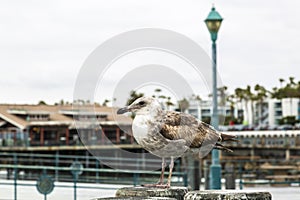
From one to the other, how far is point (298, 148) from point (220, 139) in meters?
79.6

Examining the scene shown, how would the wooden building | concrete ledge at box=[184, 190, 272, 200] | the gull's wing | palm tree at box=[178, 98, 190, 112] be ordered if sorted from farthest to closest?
the wooden building → palm tree at box=[178, 98, 190, 112] → the gull's wing → concrete ledge at box=[184, 190, 272, 200]

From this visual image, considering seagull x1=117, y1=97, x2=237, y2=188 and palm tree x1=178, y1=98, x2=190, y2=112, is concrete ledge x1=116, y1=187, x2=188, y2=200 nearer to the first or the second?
seagull x1=117, y1=97, x2=237, y2=188

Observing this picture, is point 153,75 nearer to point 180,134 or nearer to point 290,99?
point 180,134

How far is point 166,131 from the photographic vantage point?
7.66 metres

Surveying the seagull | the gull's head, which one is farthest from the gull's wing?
the gull's head

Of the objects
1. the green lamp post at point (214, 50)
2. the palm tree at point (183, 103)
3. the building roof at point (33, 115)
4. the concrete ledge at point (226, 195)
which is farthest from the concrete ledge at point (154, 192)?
the building roof at point (33, 115)

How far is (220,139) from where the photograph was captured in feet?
27.4

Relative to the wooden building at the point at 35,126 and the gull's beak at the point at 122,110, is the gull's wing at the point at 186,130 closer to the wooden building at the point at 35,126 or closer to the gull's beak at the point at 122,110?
the gull's beak at the point at 122,110

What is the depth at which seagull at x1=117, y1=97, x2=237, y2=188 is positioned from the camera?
7.50m

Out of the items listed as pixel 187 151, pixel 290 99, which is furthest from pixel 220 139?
pixel 290 99

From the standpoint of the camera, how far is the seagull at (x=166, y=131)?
7504 mm

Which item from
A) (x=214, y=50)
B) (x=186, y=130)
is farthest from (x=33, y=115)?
(x=186, y=130)

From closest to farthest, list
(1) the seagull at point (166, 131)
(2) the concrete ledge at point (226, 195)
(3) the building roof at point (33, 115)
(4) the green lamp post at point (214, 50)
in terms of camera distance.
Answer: (2) the concrete ledge at point (226, 195), (1) the seagull at point (166, 131), (4) the green lamp post at point (214, 50), (3) the building roof at point (33, 115)

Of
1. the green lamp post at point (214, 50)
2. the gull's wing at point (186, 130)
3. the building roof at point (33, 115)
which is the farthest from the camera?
the building roof at point (33, 115)
